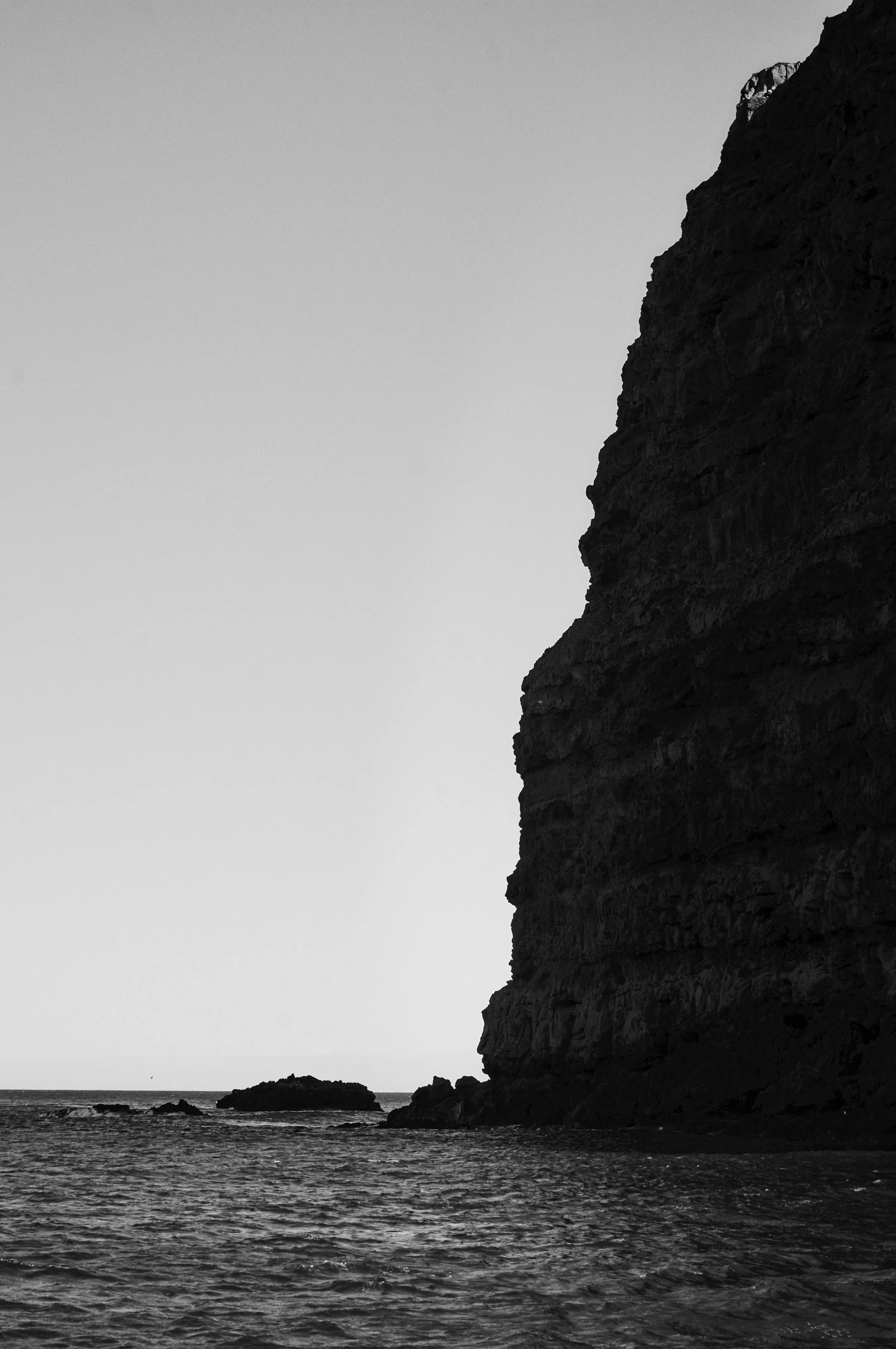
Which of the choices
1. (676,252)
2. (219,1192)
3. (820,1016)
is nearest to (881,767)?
(820,1016)

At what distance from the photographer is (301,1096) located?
126188 millimetres

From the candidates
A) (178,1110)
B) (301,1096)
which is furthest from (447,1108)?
(301,1096)

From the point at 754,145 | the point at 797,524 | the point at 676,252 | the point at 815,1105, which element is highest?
the point at 754,145

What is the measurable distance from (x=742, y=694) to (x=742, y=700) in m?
0.29

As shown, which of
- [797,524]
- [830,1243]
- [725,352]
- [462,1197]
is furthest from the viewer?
[725,352]

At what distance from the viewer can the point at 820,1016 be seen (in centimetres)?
5069

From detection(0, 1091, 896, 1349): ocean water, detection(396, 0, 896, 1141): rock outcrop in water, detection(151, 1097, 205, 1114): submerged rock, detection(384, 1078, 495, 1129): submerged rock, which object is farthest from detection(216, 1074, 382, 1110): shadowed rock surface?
detection(0, 1091, 896, 1349): ocean water

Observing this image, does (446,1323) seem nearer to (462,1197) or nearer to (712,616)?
(462,1197)

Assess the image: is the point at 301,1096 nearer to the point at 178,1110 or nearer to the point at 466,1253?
the point at 178,1110

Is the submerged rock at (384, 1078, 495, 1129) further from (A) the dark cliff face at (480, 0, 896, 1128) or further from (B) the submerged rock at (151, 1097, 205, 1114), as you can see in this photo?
(B) the submerged rock at (151, 1097, 205, 1114)

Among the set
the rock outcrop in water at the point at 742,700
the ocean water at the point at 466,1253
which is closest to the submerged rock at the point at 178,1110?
the rock outcrop in water at the point at 742,700

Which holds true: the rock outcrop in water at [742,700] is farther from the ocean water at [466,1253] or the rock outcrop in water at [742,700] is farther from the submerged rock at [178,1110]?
the submerged rock at [178,1110]

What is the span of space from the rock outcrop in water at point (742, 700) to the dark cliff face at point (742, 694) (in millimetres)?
140

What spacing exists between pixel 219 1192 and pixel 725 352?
46002 millimetres
